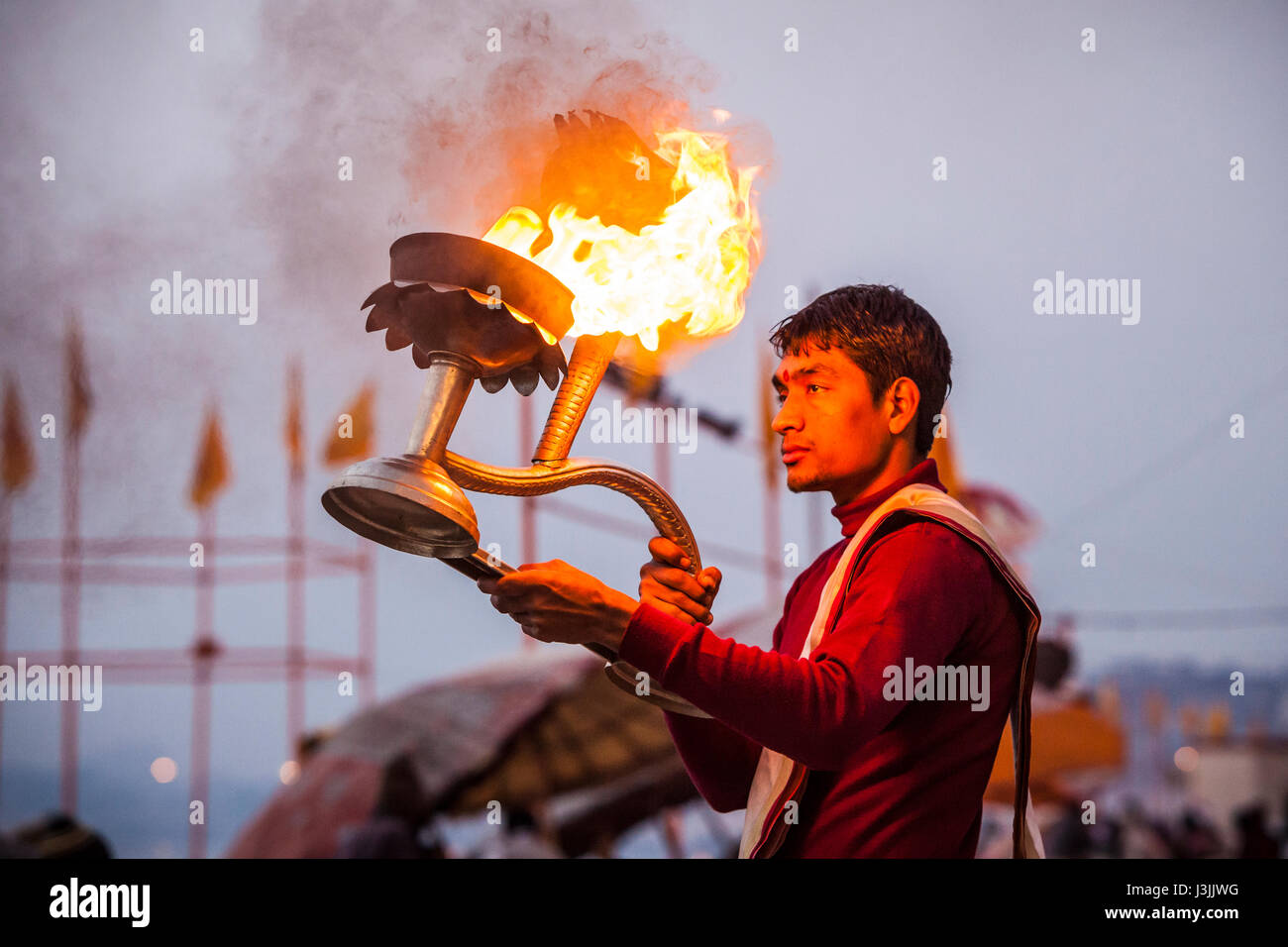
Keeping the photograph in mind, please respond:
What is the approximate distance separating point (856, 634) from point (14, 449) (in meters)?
5.09

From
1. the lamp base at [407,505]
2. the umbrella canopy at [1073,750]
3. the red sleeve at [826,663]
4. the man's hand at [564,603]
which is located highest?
the lamp base at [407,505]

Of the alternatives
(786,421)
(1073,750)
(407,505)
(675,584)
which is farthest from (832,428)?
(1073,750)

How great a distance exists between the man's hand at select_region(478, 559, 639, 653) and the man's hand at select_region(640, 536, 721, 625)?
0.19 metres

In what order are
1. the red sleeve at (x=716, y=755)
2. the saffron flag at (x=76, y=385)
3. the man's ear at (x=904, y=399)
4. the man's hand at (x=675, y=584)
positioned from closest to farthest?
1. the man's hand at (x=675, y=584)
2. the man's ear at (x=904, y=399)
3. the red sleeve at (x=716, y=755)
4. the saffron flag at (x=76, y=385)

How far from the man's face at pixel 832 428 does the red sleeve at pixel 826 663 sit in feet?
0.80

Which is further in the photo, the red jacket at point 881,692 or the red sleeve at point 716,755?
the red sleeve at point 716,755

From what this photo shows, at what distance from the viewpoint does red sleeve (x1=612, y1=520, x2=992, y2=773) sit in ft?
4.76

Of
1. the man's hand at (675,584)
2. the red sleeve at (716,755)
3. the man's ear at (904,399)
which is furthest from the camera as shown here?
the red sleeve at (716,755)

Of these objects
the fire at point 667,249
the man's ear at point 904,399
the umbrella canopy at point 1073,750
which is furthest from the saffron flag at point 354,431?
the man's ear at point 904,399

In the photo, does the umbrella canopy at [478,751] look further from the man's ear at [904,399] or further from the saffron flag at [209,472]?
the man's ear at [904,399]

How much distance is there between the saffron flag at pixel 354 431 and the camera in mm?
5922

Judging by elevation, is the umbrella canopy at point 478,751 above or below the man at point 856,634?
below

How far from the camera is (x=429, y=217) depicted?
10.1 ft
